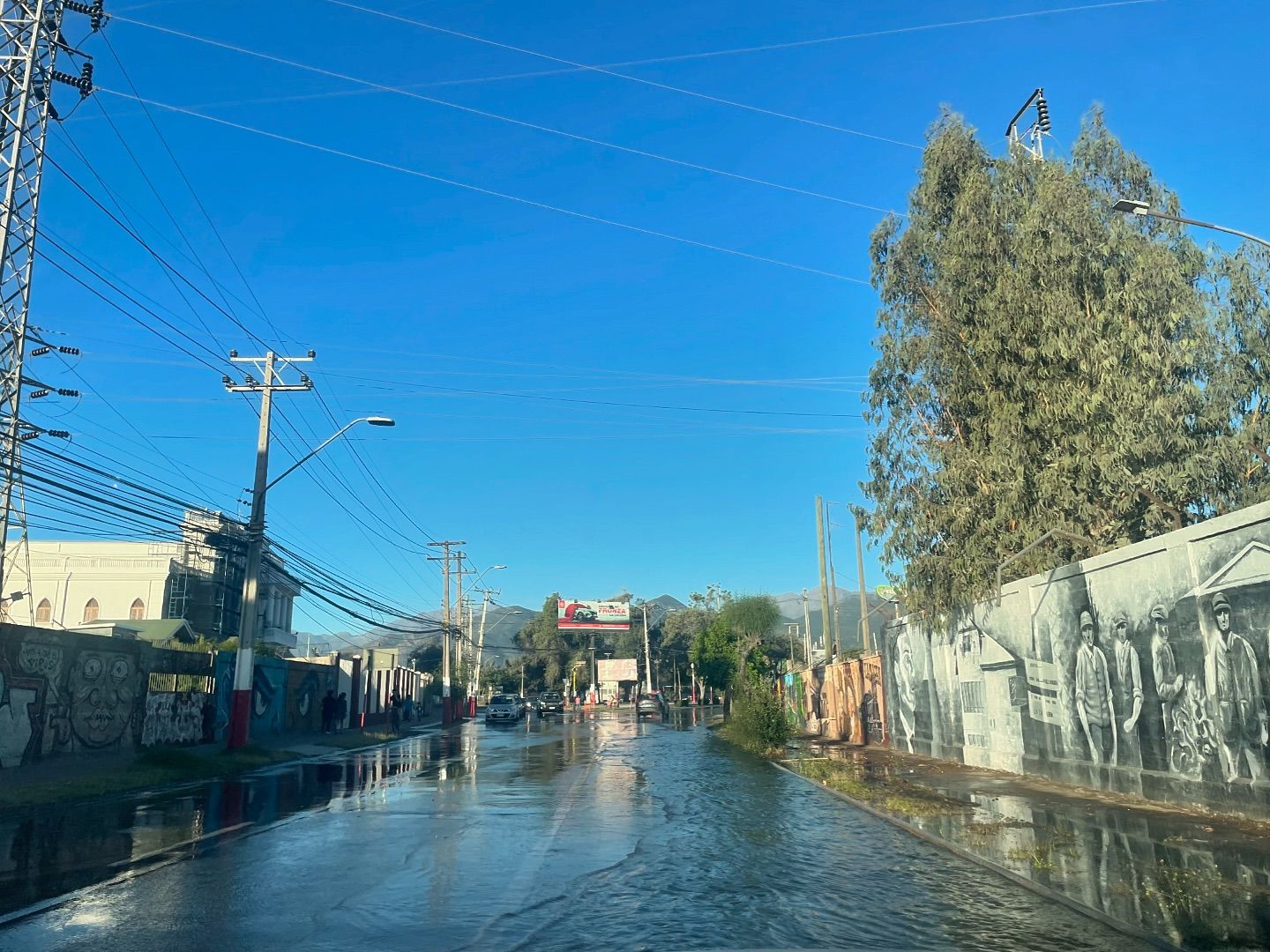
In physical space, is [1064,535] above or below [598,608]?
below

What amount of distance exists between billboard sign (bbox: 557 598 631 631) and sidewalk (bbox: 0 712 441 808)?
7646 centimetres

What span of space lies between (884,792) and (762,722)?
10.8m

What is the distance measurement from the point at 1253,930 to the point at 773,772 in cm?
1458

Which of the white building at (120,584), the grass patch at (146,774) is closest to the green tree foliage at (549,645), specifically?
the white building at (120,584)

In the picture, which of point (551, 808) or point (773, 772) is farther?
point (773, 772)

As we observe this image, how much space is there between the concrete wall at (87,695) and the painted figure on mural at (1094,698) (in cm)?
1997

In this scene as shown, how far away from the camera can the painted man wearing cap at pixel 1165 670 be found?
12719 mm

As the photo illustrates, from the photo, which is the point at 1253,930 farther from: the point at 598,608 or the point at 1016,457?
the point at 598,608

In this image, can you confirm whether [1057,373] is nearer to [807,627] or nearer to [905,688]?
[905,688]

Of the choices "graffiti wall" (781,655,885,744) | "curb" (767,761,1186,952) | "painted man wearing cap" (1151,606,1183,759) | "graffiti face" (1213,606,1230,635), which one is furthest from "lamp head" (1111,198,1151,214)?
"graffiti wall" (781,655,885,744)

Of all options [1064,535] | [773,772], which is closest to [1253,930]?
[1064,535]

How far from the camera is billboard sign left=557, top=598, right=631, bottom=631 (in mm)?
106375

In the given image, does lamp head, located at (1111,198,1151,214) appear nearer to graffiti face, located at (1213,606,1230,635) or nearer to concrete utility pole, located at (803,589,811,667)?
graffiti face, located at (1213,606,1230,635)

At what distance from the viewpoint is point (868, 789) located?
16484 millimetres
